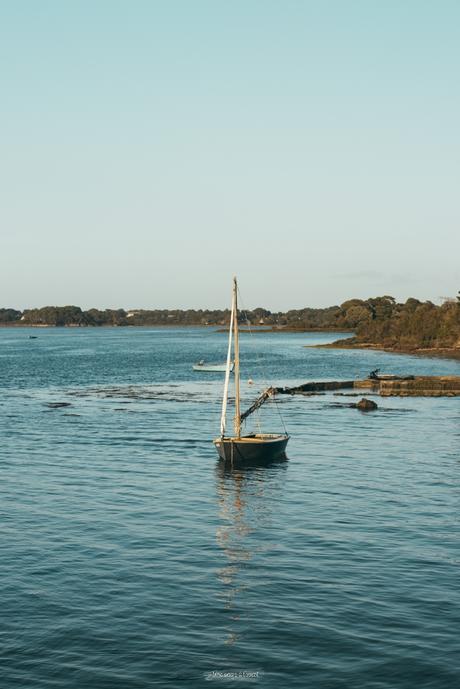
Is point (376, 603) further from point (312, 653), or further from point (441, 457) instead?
point (441, 457)

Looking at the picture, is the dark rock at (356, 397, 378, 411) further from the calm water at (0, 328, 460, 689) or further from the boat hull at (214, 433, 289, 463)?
the boat hull at (214, 433, 289, 463)

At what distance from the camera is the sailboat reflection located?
3331 cm

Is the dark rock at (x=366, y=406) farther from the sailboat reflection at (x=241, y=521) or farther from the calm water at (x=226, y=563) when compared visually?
the sailboat reflection at (x=241, y=521)

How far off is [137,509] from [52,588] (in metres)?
14.3

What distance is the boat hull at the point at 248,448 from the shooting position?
2469 inches

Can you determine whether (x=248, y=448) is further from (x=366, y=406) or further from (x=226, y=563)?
(x=366, y=406)

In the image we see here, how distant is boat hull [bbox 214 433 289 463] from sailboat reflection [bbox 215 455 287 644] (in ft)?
1.94

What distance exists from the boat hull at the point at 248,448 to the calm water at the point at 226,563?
141 cm

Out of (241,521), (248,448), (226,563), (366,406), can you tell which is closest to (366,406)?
(366,406)

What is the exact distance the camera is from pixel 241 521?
46.1 metres

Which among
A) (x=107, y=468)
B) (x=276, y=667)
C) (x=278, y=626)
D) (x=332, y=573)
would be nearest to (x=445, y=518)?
(x=332, y=573)

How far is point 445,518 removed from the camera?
151 feet

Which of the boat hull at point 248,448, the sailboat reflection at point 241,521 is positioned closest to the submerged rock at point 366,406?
the sailboat reflection at point 241,521

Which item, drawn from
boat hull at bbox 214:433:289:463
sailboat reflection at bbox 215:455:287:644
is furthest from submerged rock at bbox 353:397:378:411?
boat hull at bbox 214:433:289:463
